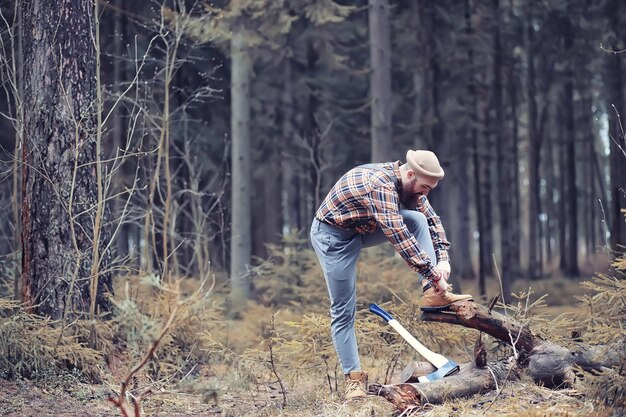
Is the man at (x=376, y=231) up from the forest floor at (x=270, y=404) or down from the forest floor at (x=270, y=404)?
up

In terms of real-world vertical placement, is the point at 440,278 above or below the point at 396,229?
below

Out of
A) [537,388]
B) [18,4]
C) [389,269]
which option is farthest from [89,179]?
[389,269]

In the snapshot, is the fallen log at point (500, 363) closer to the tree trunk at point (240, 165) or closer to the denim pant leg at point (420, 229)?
the denim pant leg at point (420, 229)

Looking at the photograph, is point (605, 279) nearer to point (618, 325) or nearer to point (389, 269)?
point (618, 325)

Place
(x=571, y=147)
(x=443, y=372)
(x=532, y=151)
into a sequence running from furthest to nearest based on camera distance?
1. (x=532, y=151)
2. (x=571, y=147)
3. (x=443, y=372)

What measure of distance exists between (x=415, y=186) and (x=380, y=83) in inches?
360

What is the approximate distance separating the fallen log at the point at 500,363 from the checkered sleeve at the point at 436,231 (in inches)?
19.9

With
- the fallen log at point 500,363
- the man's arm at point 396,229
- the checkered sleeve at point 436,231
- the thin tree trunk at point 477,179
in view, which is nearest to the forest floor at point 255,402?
the fallen log at point 500,363

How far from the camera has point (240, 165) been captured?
15844mm

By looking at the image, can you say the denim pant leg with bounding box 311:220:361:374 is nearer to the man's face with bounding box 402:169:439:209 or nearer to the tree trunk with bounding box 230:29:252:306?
the man's face with bounding box 402:169:439:209

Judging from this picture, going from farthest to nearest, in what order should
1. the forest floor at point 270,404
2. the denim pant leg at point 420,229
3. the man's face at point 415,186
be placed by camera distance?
1. the denim pant leg at point 420,229
2. the man's face at point 415,186
3. the forest floor at point 270,404

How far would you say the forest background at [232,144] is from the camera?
7477 millimetres

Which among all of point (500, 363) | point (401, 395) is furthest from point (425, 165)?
point (500, 363)

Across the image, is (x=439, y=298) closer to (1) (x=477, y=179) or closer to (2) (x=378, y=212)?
(2) (x=378, y=212)
